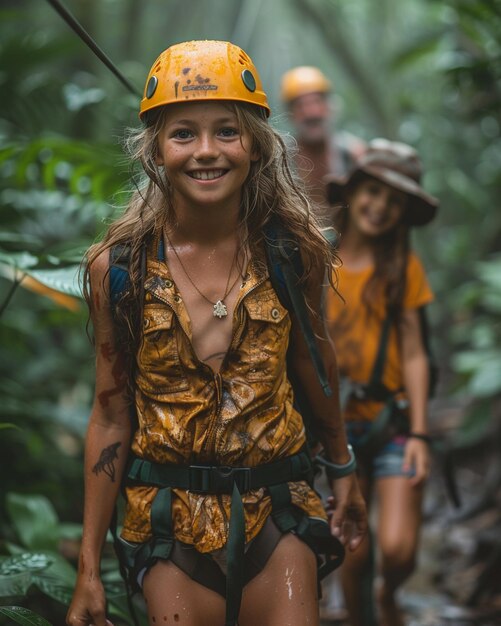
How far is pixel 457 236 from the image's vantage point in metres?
12.0

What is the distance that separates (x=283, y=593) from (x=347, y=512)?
0.59 metres

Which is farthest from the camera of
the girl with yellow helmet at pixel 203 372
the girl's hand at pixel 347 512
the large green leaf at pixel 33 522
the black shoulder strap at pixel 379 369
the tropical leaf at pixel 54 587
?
the black shoulder strap at pixel 379 369

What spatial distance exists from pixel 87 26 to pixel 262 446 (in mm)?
7262

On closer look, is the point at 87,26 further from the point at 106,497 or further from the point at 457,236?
the point at 106,497

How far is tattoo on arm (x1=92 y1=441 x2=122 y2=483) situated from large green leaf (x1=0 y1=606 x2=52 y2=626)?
550 mm

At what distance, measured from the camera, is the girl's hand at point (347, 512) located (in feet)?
10.1

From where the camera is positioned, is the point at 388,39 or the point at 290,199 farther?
the point at 388,39

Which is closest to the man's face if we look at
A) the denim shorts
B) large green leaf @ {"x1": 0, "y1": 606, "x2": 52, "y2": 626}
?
the denim shorts

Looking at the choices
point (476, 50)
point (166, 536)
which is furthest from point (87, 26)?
point (166, 536)

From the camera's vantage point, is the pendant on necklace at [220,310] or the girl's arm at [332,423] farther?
the girl's arm at [332,423]

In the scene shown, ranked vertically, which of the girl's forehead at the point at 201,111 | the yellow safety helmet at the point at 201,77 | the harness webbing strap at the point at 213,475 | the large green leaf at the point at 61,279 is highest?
the yellow safety helmet at the point at 201,77

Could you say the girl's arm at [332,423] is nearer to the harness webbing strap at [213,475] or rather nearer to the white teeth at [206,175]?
the harness webbing strap at [213,475]

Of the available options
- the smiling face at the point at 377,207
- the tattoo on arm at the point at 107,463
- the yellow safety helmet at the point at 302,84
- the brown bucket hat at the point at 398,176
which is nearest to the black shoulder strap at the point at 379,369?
the smiling face at the point at 377,207

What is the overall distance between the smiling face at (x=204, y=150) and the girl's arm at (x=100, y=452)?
37 cm
